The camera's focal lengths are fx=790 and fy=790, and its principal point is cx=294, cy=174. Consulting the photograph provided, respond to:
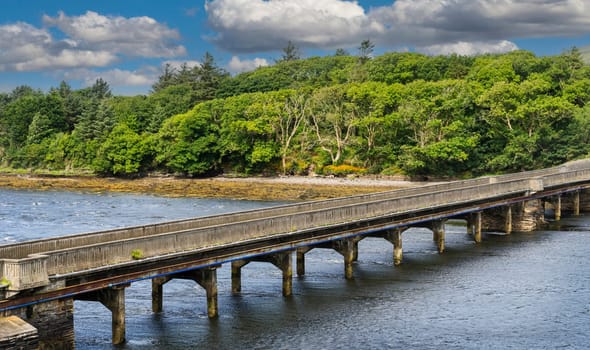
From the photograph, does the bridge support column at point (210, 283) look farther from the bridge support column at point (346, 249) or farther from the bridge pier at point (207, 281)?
the bridge support column at point (346, 249)

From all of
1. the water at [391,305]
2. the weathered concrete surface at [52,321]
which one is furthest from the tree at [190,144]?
the weathered concrete surface at [52,321]

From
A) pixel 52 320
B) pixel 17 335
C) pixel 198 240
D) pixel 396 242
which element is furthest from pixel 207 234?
pixel 396 242

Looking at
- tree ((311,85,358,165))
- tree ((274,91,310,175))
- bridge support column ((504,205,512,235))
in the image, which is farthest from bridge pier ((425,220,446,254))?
tree ((274,91,310,175))

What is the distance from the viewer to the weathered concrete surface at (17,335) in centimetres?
2053

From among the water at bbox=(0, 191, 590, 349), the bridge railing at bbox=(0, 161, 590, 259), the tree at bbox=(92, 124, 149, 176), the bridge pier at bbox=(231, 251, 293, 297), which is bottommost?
the water at bbox=(0, 191, 590, 349)

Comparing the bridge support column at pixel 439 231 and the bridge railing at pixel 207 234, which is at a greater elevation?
the bridge railing at pixel 207 234

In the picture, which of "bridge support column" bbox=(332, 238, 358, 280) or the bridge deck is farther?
"bridge support column" bbox=(332, 238, 358, 280)

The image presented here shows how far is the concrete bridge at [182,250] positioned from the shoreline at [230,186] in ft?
117

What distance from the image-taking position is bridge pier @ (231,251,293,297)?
33.9 meters

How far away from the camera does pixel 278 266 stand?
34500 mm

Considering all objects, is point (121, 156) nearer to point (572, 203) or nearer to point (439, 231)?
point (572, 203)

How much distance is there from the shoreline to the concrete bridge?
35782 mm

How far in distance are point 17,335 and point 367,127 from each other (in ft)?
273

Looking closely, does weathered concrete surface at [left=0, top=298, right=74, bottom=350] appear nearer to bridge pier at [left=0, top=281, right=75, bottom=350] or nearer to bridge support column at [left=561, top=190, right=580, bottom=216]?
bridge pier at [left=0, top=281, right=75, bottom=350]
